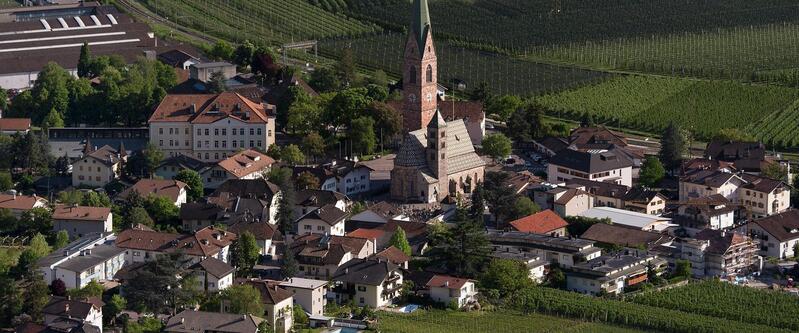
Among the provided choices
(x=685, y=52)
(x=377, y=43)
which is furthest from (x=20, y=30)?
(x=685, y=52)

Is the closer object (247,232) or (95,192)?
(247,232)

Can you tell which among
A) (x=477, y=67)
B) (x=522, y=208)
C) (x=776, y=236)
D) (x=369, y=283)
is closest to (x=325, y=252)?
(x=369, y=283)

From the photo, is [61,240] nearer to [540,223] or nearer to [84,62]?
[540,223]

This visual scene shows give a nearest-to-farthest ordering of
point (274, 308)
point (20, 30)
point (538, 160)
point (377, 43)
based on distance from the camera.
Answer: point (274, 308) → point (538, 160) → point (20, 30) → point (377, 43)

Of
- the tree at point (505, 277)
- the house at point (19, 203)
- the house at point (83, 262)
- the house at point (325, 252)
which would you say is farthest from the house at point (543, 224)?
the house at point (19, 203)

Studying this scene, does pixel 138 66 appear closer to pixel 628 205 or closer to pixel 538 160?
pixel 538 160
